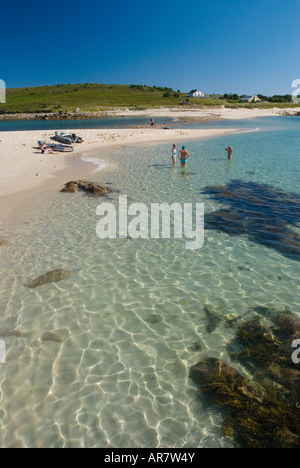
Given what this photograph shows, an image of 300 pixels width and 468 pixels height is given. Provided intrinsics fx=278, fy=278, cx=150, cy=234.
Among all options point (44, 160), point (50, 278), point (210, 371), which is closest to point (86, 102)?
point (44, 160)

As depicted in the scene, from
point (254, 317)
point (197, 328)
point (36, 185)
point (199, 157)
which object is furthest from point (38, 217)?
point (199, 157)

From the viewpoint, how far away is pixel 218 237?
1139cm

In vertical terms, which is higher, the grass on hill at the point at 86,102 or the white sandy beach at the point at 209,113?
the grass on hill at the point at 86,102

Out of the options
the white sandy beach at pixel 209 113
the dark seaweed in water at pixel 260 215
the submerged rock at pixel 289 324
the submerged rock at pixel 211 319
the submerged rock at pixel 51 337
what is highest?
the white sandy beach at pixel 209 113

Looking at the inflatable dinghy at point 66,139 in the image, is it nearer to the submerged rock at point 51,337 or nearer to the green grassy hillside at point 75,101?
the submerged rock at point 51,337

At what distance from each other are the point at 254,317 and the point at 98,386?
413cm

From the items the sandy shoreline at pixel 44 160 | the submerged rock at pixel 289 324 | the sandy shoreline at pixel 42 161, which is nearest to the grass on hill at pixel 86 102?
the sandy shoreline at pixel 44 160

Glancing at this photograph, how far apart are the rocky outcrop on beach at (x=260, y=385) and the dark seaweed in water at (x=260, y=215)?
14.0 feet

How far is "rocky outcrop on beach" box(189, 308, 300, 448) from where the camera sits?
4555 mm

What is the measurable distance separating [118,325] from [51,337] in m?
1.61

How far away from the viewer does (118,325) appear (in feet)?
22.9

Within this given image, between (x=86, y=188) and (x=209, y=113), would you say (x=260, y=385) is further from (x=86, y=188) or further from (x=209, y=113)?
(x=209, y=113)

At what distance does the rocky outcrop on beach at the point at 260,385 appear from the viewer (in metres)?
4.55

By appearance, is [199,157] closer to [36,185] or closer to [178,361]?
[36,185]
